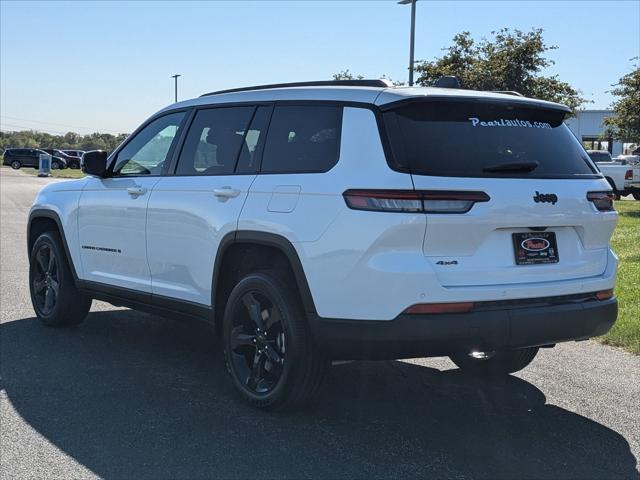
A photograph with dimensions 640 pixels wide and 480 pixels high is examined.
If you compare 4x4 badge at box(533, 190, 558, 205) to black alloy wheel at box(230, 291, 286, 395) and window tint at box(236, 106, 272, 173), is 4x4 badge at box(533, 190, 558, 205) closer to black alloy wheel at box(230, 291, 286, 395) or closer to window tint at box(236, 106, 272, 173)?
black alloy wheel at box(230, 291, 286, 395)

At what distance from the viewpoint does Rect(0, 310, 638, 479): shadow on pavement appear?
3771 millimetres

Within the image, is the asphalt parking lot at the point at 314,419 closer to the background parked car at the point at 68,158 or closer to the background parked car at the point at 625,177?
the background parked car at the point at 625,177

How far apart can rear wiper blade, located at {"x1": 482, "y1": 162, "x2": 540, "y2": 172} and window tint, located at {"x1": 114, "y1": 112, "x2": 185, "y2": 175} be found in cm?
256

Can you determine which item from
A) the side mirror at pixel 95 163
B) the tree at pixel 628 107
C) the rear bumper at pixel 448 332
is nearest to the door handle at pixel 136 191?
the side mirror at pixel 95 163

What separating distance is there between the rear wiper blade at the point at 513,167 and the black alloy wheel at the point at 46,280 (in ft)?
13.9

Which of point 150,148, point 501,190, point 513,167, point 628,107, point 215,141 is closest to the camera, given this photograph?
point 501,190

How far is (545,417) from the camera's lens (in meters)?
4.58

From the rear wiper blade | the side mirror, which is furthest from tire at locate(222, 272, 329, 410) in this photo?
the side mirror

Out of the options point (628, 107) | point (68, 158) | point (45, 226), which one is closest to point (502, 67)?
point (628, 107)

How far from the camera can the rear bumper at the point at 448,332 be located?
387 centimetres

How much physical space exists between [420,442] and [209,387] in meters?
1.63

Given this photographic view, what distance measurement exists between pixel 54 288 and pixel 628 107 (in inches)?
863

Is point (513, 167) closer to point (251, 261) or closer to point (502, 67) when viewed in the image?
point (251, 261)

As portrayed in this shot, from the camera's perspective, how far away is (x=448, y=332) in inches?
152
